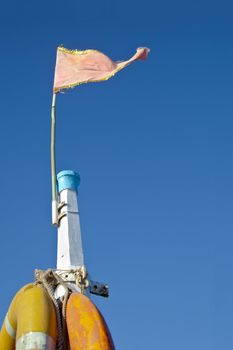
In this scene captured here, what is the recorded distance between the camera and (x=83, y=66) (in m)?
14.4

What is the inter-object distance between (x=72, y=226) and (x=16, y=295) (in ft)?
7.11

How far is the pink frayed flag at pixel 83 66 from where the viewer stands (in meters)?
14.1

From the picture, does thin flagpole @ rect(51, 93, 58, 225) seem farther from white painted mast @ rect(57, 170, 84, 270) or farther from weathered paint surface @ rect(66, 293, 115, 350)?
weathered paint surface @ rect(66, 293, 115, 350)

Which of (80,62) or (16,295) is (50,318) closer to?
(16,295)

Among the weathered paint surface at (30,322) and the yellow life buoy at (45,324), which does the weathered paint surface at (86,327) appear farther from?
the weathered paint surface at (30,322)

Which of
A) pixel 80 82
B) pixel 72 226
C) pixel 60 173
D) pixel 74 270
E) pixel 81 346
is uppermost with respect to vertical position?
pixel 80 82

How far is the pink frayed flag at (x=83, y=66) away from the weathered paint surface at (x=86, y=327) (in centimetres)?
613

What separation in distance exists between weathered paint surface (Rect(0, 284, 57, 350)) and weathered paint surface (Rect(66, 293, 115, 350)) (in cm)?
27

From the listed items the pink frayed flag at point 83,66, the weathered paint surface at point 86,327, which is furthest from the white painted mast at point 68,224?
the pink frayed flag at point 83,66

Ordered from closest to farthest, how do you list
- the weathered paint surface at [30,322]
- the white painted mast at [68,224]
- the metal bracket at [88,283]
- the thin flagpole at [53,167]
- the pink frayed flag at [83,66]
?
the weathered paint surface at [30,322], the metal bracket at [88,283], the white painted mast at [68,224], the thin flagpole at [53,167], the pink frayed flag at [83,66]

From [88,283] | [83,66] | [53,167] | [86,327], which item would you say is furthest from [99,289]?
[83,66]

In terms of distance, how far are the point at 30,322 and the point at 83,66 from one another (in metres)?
7.27

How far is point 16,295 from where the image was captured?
30.9ft

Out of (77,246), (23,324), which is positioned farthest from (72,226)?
(23,324)
